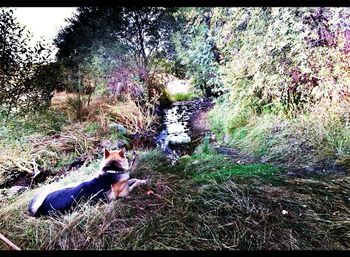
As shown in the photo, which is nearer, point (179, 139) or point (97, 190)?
point (97, 190)

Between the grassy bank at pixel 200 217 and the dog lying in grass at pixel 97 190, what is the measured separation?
5 centimetres

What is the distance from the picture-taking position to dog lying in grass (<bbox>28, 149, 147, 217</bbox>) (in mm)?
1501

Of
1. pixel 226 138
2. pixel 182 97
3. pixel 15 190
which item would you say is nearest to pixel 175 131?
pixel 182 97

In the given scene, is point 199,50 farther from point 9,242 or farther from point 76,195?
point 9,242

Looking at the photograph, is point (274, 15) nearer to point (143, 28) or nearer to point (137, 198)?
point (143, 28)

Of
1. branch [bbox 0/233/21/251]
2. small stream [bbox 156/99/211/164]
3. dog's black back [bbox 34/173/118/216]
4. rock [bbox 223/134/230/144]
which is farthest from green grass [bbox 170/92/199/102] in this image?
branch [bbox 0/233/21/251]

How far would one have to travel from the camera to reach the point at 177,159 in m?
2.01

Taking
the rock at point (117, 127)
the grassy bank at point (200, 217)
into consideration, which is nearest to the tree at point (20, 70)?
the rock at point (117, 127)

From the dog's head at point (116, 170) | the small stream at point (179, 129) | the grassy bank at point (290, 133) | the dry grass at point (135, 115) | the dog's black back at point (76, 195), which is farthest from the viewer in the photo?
the small stream at point (179, 129)

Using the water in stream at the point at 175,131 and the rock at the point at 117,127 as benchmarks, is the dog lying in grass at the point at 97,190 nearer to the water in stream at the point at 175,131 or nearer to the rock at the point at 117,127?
the rock at the point at 117,127

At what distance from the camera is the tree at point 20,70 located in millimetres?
1848

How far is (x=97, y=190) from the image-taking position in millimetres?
1557

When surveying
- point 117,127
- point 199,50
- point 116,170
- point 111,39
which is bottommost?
point 116,170

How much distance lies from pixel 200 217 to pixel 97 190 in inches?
23.0
